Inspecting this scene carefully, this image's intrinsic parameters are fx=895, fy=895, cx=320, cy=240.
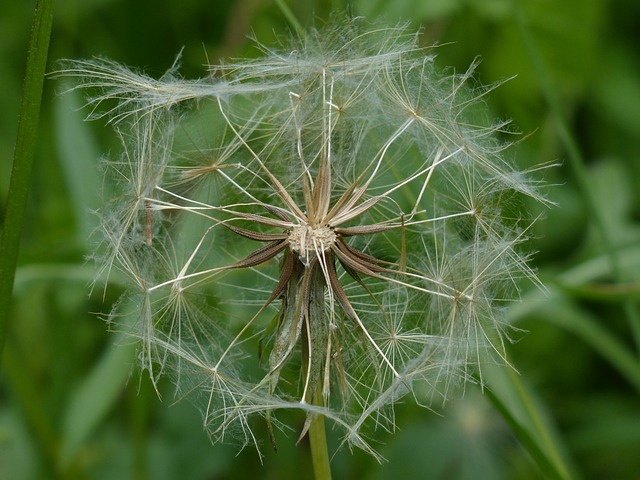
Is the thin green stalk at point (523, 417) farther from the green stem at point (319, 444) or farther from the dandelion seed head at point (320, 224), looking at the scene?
the green stem at point (319, 444)

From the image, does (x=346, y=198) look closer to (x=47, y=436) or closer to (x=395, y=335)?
(x=395, y=335)

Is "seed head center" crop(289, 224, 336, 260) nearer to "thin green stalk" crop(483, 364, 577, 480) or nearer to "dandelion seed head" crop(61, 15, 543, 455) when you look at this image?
"dandelion seed head" crop(61, 15, 543, 455)

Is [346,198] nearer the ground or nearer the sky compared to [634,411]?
nearer the sky

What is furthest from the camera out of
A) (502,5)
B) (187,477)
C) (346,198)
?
(502,5)

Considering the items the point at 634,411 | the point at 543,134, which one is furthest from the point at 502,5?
the point at 634,411

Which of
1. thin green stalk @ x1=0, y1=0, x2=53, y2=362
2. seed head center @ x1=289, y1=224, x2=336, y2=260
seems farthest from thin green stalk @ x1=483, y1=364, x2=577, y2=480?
thin green stalk @ x1=0, y1=0, x2=53, y2=362

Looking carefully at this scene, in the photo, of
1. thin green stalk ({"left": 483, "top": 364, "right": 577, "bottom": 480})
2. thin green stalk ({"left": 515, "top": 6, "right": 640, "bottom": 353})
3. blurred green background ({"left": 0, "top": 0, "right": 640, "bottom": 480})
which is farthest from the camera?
blurred green background ({"left": 0, "top": 0, "right": 640, "bottom": 480})

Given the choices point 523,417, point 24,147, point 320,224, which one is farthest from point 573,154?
point 24,147
